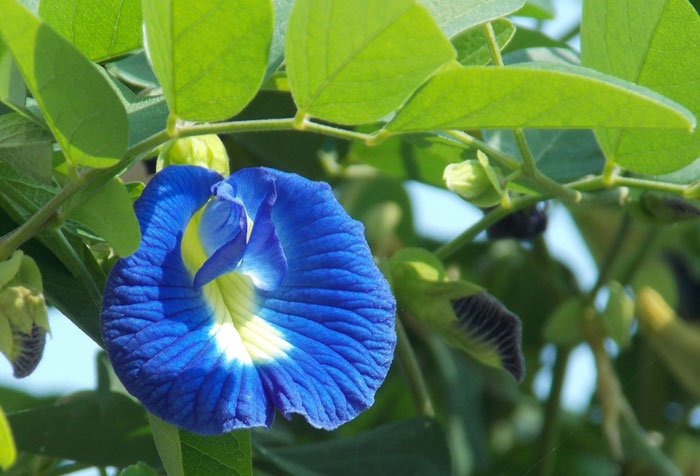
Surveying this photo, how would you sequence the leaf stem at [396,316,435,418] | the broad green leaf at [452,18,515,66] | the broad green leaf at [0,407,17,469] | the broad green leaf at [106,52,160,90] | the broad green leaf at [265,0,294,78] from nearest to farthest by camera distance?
the broad green leaf at [0,407,17,469], the broad green leaf at [265,0,294,78], the broad green leaf at [452,18,515,66], the broad green leaf at [106,52,160,90], the leaf stem at [396,316,435,418]

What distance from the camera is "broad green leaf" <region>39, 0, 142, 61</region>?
78 centimetres

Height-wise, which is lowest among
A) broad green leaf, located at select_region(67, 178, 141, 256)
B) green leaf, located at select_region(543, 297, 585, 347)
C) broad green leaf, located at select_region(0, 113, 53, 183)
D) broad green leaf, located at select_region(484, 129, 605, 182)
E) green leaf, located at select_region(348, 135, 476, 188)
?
green leaf, located at select_region(543, 297, 585, 347)

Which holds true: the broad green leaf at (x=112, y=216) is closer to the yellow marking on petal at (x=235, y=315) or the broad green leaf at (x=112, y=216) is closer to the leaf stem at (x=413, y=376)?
the yellow marking on petal at (x=235, y=315)

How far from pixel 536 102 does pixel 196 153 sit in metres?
0.25

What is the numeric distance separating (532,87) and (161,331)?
288 mm

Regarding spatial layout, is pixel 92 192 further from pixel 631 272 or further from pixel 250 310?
pixel 631 272

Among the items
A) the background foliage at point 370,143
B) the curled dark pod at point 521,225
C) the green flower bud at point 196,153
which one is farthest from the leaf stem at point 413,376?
the green flower bud at point 196,153

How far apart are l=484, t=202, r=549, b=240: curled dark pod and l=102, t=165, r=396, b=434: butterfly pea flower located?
0.47m

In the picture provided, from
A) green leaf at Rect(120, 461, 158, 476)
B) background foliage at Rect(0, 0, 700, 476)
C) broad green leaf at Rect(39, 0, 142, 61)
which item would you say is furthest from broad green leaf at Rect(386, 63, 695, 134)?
green leaf at Rect(120, 461, 158, 476)

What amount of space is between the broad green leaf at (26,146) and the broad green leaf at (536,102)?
247 millimetres

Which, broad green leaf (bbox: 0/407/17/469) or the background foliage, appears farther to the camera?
the background foliage

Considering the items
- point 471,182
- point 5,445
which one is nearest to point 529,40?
point 471,182

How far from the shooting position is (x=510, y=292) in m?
1.72

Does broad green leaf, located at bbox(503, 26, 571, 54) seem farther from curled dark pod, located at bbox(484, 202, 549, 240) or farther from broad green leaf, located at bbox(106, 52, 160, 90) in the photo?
broad green leaf, located at bbox(106, 52, 160, 90)
